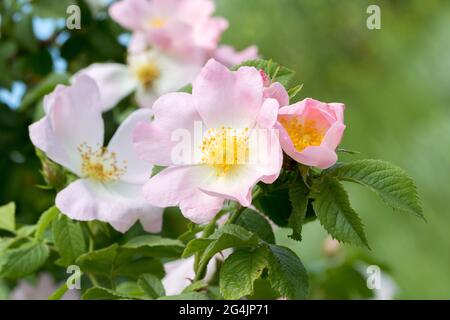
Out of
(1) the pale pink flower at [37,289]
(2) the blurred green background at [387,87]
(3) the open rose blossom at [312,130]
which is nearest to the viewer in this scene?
(3) the open rose blossom at [312,130]

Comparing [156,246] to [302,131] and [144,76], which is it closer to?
[302,131]

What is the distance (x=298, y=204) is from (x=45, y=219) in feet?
0.71

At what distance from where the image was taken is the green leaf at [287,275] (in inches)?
21.4

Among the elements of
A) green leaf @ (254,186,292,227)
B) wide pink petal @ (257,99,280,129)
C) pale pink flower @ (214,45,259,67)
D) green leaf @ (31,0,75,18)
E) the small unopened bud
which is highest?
green leaf @ (31,0,75,18)

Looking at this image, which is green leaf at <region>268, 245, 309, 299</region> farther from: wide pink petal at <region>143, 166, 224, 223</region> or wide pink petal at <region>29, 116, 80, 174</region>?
wide pink petal at <region>29, 116, 80, 174</region>

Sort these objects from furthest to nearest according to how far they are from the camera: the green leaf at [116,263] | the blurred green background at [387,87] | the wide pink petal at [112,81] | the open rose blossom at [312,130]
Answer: the blurred green background at [387,87]
the wide pink petal at [112,81]
the green leaf at [116,263]
the open rose blossom at [312,130]

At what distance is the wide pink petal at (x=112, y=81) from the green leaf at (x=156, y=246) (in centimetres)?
33

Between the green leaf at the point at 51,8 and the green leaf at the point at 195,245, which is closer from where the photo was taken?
the green leaf at the point at 195,245

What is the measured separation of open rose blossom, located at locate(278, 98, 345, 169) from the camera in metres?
0.53

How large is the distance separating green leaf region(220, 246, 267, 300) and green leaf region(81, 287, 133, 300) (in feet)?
0.25

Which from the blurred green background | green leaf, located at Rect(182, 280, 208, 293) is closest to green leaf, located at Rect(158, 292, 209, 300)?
green leaf, located at Rect(182, 280, 208, 293)

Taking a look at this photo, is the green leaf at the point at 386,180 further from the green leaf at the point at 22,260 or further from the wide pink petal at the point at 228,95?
the green leaf at the point at 22,260

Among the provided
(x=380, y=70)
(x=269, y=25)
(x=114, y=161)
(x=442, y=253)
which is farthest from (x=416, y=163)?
(x=114, y=161)

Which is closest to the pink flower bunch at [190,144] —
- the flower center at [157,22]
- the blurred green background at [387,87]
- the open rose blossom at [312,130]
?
the open rose blossom at [312,130]
